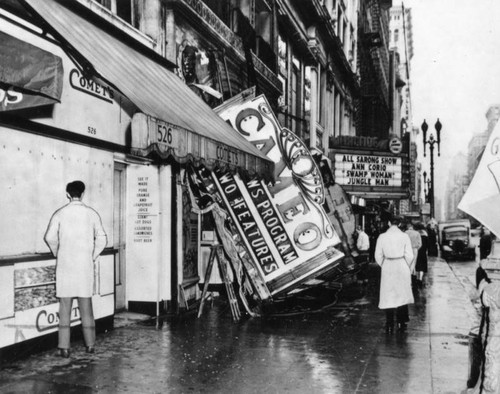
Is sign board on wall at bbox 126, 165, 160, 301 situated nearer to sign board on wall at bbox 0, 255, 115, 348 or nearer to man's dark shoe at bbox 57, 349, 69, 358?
sign board on wall at bbox 0, 255, 115, 348

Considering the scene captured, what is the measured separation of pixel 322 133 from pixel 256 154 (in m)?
17.2

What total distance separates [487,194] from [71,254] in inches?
178

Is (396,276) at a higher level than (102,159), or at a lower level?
lower

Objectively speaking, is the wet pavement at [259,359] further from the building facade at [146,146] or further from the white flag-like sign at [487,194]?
the white flag-like sign at [487,194]

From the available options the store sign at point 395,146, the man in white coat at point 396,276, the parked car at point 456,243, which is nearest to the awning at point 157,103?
the man in white coat at point 396,276

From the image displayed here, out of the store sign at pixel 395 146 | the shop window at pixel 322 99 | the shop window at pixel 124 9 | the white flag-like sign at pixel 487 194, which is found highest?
the shop window at pixel 322 99

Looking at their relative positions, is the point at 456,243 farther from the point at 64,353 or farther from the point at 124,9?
the point at 64,353

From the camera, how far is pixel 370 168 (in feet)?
79.1

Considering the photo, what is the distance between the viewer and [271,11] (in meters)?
18.1

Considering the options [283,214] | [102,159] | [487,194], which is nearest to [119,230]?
[102,159]

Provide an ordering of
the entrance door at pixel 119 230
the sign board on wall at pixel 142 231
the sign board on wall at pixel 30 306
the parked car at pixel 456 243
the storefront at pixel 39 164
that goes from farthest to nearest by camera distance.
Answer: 1. the parked car at pixel 456 243
2. the sign board on wall at pixel 142 231
3. the entrance door at pixel 119 230
4. the sign board on wall at pixel 30 306
5. the storefront at pixel 39 164

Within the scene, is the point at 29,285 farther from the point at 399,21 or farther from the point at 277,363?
the point at 399,21

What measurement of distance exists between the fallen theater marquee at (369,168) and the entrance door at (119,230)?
15019 mm

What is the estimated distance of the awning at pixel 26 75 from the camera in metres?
5.75
